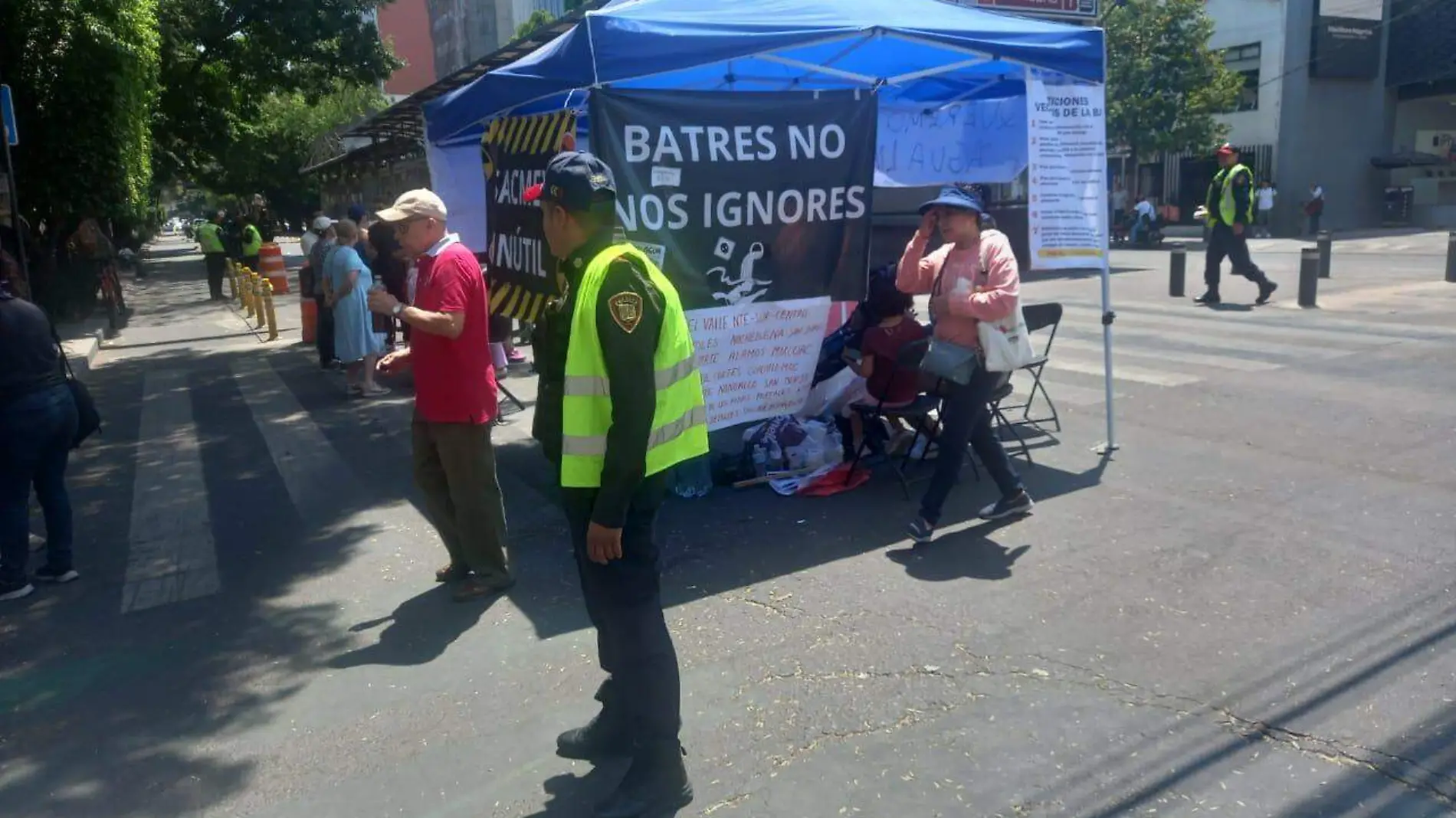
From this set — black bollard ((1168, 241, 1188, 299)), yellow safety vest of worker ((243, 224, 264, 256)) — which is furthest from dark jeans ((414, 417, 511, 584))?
yellow safety vest of worker ((243, 224, 264, 256))

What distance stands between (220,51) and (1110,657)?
20050 millimetres

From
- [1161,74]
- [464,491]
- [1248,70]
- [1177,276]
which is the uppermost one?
[1248,70]

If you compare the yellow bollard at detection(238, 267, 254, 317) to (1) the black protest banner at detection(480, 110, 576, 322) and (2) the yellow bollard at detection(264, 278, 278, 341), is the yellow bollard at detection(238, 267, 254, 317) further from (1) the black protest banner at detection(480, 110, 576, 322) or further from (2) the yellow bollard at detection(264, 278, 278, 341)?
(1) the black protest banner at detection(480, 110, 576, 322)

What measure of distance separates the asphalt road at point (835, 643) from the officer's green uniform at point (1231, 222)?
6081mm

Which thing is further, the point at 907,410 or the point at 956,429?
the point at 907,410

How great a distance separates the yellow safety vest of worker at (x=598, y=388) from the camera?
322 cm

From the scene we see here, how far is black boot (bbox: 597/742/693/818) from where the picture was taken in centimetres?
338

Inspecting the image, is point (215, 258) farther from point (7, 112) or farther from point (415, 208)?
point (415, 208)

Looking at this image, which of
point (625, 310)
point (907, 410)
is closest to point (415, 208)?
point (625, 310)

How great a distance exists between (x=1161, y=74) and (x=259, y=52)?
23970 millimetres

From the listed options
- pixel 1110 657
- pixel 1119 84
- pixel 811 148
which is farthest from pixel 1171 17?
pixel 1110 657

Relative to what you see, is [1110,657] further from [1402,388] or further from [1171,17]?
[1171,17]

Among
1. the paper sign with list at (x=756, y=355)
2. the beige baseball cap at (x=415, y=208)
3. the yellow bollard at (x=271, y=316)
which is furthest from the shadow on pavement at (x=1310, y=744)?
the yellow bollard at (x=271, y=316)

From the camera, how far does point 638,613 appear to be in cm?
339
